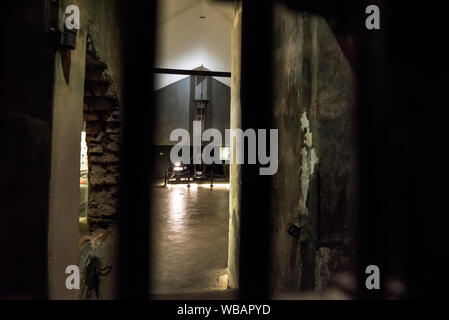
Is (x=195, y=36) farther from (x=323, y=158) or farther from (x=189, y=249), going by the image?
(x=323, y=158)

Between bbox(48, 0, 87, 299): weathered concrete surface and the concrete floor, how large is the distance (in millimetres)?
1765

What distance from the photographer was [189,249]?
4629 millimetres

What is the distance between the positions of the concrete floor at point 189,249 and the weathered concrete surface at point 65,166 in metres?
1.77

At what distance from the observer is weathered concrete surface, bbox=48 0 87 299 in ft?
Result: 5.41

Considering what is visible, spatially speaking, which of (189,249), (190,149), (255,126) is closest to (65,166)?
(255,126)

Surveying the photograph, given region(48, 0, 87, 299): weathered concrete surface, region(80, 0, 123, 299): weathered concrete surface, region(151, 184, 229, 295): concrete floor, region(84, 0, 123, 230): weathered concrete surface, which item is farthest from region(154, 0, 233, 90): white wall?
region(48, 0, 87, 299): weathered concrete surface

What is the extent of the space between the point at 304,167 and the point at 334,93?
664 mm

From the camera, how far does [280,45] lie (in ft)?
8.24

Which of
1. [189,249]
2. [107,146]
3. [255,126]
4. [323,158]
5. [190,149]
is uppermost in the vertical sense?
[190,149]

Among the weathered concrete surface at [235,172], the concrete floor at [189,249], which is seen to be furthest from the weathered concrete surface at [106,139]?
the weathered concrete surface at [235,172]

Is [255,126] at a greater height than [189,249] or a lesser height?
greater

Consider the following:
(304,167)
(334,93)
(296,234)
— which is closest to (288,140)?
(304,167)

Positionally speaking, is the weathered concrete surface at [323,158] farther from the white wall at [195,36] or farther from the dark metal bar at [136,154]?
the white wall at [195,36]

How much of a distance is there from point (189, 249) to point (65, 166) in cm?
332
